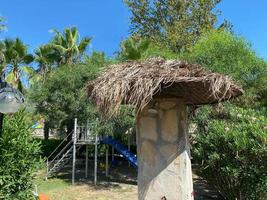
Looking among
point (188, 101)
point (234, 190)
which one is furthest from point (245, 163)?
point (188, 101)

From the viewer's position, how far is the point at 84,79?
16797mm

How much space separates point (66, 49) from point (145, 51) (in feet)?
28.9

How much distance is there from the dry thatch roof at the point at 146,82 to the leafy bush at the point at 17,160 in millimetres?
2667

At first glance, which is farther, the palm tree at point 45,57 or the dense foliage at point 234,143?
the palm tree at point 45,57

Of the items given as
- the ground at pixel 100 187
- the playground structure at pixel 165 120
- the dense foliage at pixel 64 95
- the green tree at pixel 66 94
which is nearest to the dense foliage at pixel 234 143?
the playground structure at pixel 165 120

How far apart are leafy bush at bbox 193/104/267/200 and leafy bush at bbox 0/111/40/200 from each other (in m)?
4.50

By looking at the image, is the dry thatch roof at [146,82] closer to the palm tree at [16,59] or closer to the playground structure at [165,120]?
the playground structure at [165,120]

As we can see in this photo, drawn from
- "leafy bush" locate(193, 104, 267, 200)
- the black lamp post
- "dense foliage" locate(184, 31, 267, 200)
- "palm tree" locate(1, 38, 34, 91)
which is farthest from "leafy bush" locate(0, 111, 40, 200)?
"palm tree" locate(1, 38, 34, 91)

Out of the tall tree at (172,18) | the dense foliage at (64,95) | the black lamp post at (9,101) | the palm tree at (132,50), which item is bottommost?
the black lamp post at (9,101)

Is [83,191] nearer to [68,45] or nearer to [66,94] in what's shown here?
[66,94]

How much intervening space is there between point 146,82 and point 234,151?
5.21 m

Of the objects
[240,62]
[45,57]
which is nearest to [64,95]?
[45,57]

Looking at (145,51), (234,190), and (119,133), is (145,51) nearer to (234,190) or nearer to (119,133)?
(119,133)

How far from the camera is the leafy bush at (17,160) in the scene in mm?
6578
